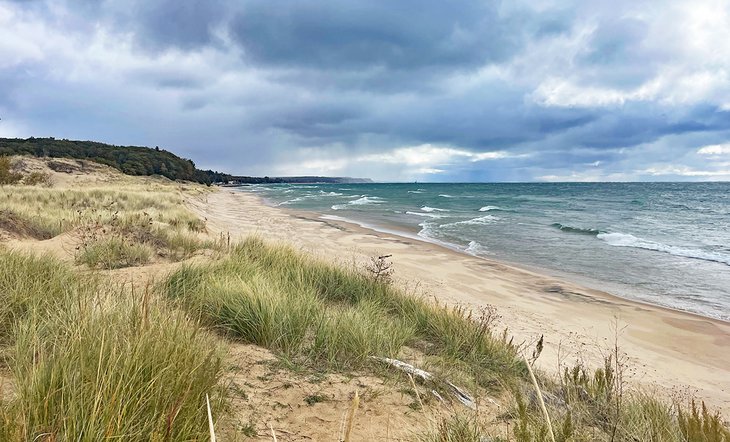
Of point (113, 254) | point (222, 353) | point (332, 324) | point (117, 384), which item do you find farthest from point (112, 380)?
point (113, 254)

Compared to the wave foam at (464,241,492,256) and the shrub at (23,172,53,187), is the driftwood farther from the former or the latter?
the shrub at (23,172,53,187)

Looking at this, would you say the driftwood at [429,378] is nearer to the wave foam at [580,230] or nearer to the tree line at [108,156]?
the wave foam at [580,230]

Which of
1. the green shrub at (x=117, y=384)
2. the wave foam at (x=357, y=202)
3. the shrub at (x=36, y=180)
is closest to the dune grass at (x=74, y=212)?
the green shrub at (x=117, y=384)

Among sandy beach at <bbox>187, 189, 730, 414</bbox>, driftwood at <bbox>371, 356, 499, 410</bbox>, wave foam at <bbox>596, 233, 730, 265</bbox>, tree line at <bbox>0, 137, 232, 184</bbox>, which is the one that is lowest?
sandy beach at <bbox>187, 189, 730, 414</bbox>

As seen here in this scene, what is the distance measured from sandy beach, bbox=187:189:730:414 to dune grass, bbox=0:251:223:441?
13.1 ft

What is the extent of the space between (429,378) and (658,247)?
65.0 feet

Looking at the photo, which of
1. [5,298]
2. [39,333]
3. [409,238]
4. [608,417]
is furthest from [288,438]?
[409,238]

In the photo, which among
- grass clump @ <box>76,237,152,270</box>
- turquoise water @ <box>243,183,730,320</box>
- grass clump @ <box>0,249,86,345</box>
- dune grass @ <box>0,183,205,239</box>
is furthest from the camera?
turquoise water @ <box>243,183,730,320</box>

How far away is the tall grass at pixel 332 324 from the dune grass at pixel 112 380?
1.16 meters

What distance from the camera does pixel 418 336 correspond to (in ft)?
17.8

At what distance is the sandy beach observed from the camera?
683 centimetres

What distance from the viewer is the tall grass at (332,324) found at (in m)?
4.33

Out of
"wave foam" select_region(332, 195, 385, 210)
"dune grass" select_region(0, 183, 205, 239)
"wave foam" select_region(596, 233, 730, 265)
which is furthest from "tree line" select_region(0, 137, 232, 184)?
"wave foam" select_region(596, 233, 730, 265)

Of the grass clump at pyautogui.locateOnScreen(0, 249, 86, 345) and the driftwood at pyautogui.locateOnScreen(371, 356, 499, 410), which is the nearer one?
the grass clump at pyautogui.locateOnScreen(0, 249, 86, 345)
